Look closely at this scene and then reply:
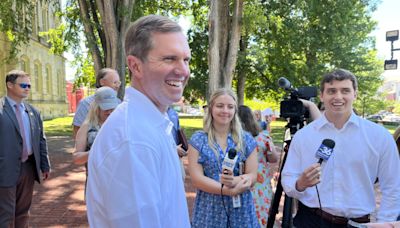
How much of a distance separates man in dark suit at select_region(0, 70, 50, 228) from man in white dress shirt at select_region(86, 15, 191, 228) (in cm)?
282

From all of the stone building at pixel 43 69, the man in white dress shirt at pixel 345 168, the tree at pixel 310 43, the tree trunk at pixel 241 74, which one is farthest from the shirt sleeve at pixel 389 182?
the stone building at pixel 43 69

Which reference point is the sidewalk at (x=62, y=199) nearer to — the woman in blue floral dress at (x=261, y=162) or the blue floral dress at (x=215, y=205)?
the woman in blue floral dress at (x=261, y=162)

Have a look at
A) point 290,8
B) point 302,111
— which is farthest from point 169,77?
Answer: point 290,8

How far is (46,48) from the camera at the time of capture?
32.7 m

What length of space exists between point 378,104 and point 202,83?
1755cm

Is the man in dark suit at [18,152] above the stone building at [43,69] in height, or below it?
below

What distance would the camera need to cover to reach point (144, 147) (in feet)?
3.46

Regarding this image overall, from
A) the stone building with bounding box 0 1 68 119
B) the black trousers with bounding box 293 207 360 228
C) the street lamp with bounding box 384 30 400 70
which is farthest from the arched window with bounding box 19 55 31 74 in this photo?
the black trousers with bounding box 293 207 360 228

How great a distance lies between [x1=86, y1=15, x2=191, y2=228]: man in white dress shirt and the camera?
103 centimetres

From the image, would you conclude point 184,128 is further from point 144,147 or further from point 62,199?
point 144,147

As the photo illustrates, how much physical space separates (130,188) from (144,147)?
137 millimetres

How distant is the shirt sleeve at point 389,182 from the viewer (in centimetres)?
223

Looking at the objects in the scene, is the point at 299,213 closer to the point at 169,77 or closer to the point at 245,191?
the point at 245,191

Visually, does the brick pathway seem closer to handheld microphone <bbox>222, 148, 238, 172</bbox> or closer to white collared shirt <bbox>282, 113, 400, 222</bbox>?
white collared shirt <bbox>282, 113, 400, 222</bbox>
